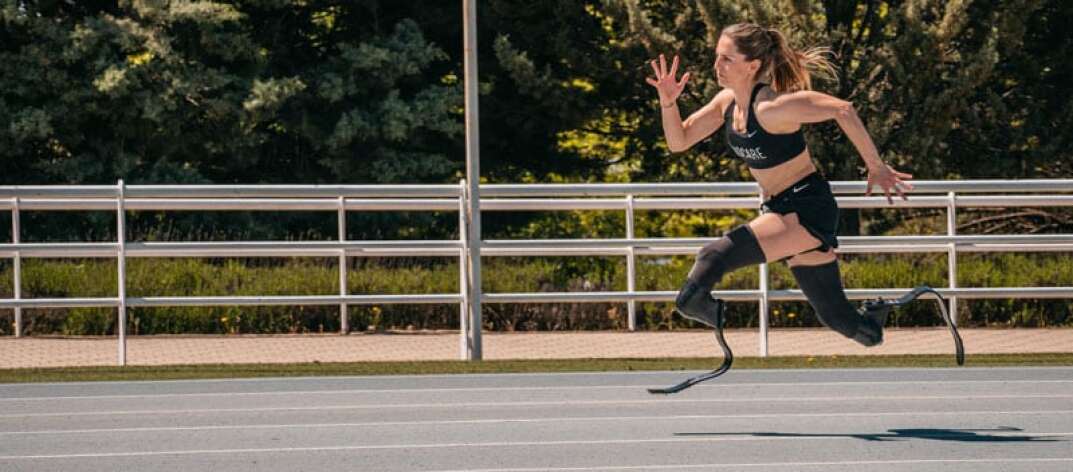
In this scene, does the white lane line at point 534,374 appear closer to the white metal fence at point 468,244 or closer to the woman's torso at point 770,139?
the white metal fence at point 468,244

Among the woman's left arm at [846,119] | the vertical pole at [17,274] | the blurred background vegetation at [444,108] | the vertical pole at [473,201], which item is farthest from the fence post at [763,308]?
the vertical pole at [17,274]

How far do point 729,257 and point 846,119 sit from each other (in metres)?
0.98

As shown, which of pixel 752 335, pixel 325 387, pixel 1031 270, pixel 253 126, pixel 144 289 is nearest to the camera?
pixel 325 387

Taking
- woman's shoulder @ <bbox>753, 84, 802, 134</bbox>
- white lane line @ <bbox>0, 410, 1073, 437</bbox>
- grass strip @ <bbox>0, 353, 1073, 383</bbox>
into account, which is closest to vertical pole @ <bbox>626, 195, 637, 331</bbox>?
grass strip @ <bbox>0, 353, 1073, 383</bbox>

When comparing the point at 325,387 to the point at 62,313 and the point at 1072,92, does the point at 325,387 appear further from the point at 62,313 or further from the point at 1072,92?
the point at 1072,92

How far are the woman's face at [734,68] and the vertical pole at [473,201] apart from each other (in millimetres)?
5713

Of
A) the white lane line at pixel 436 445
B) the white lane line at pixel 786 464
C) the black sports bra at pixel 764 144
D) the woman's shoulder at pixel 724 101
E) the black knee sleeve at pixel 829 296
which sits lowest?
the white lane line at pixel 786 464

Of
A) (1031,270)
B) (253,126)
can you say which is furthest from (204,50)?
(1031,270)

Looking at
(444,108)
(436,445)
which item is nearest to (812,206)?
(436,445)

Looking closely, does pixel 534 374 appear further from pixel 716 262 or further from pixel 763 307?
pixel 716 262

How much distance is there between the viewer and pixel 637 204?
16.2m

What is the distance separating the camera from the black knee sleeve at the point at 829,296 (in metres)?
8.26

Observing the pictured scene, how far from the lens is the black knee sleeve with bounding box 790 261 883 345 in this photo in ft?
27.1

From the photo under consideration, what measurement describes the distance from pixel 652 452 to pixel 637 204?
334 inches
